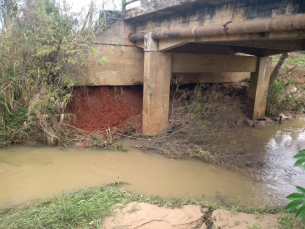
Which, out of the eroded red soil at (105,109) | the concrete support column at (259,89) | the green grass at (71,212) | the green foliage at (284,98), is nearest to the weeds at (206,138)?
the eroded red soil at (105,109)

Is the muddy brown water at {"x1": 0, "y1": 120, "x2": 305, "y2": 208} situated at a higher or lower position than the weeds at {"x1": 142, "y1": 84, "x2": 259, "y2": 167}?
lower

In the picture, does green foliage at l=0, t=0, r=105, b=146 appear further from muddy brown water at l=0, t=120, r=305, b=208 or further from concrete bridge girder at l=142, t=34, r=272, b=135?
concrete bridge girder at l=142, t=34, r=272, b=135

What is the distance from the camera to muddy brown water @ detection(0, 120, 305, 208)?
4.81 m

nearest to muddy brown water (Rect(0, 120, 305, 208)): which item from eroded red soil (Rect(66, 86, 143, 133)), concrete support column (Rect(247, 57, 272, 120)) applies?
eroded red soil (Rect(66, 86, 143, 133))

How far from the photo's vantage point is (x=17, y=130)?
264 inches

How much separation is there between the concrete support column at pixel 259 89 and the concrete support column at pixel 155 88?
462 centimetres

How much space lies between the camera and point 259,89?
10438mm

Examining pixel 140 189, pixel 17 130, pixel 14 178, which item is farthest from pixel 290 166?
pixel 17 130

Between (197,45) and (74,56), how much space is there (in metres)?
4.32

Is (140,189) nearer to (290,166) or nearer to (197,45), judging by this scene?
(290,166)

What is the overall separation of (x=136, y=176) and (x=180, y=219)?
204 cm

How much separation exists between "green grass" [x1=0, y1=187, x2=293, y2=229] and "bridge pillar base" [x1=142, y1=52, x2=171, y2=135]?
12.6 feet

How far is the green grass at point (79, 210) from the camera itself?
10.5 ft

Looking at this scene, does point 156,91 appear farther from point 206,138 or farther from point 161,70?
point 206,138
